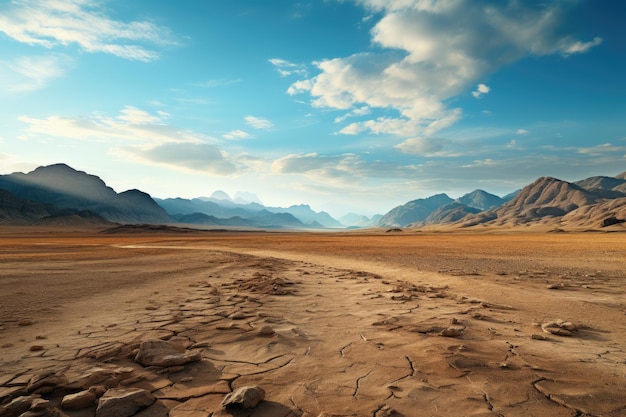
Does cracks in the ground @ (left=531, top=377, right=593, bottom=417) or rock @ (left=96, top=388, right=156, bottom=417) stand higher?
cracks in the ground @ (left=531, top=377, right=593, bottom=417)

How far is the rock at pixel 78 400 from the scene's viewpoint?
2789 mm

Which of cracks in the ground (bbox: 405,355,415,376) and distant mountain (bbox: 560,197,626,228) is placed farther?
distant mountain (bbox: 560,197,626,228)

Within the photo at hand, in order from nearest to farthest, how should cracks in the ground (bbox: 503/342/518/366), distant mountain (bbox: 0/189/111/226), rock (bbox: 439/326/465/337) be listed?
cracks in the ground (bbox: 503/342/518/366)
rock (bbox: 439/326/465/337)
distant mountain (bbox: 0/189/111/226)

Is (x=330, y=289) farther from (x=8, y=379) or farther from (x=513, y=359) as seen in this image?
(x=8, y=379)

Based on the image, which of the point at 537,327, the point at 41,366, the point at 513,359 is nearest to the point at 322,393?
the point at 513,359

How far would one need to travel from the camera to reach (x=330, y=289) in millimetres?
8742

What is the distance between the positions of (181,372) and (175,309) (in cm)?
318

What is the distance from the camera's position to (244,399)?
2.75 meters

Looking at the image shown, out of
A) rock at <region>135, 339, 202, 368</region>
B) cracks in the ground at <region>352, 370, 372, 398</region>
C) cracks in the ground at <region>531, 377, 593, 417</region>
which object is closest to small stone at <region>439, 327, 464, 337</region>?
cracks in the ground at <region>531, 377, 593, 417</region>

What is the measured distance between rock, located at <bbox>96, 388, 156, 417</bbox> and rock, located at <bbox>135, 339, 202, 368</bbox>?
0.67 m

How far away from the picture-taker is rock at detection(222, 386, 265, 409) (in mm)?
2748

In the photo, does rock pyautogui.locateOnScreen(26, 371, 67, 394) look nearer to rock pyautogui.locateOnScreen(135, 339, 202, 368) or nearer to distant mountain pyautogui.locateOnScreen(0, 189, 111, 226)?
rock pyautogui.locateOnScreen(135, 339, 202, 368)

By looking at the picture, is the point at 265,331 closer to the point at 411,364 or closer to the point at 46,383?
the point at 411,364

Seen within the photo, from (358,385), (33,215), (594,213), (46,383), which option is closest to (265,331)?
(358,385)
